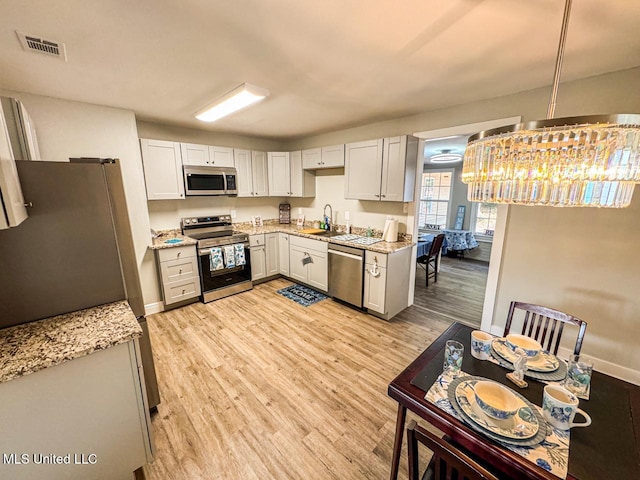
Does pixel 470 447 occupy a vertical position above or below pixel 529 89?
below

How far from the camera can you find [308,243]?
3926mm

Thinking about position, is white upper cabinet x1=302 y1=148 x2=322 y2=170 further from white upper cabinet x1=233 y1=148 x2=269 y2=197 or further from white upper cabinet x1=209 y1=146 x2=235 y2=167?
white upper cabinet x1=209 y1=146 x2=235 y2=167

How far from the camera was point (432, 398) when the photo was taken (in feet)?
3.71

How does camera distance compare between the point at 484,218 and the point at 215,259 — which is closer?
the point at 215,259

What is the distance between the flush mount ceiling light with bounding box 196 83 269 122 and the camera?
7.32 feet

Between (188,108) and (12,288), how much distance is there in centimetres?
238

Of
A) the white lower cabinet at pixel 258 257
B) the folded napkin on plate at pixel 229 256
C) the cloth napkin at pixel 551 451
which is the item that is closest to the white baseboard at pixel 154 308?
the folded napkin on plate at pixel 229 256

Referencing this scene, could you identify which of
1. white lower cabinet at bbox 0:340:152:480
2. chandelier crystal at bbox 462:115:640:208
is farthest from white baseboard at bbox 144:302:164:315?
chandelier crystal at bbox 462:115:640:208

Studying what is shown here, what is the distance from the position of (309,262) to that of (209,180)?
1.97 metres

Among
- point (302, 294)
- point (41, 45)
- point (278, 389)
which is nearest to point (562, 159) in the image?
point (278, 389)

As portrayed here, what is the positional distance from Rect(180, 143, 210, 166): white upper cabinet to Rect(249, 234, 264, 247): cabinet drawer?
1315 mm

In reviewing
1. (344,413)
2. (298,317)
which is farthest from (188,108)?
(344,413)

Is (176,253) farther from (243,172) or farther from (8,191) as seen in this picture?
(8,191)

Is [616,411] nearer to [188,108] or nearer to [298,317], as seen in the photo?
[298,317]
